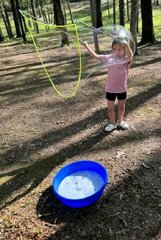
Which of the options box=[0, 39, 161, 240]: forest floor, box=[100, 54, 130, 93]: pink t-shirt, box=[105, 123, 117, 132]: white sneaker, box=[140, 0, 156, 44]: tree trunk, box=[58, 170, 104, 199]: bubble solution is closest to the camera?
box=[0, 39, 161, 240]: forest floor

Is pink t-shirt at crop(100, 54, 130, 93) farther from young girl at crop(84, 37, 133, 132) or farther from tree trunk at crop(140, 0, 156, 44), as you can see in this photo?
tree trunk at crop(140, 0, 156, 44)

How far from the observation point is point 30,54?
37.7ft

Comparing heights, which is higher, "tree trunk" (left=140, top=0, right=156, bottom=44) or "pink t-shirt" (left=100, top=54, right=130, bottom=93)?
"pink t-shirt" (left=100, top=54, right=130, bottom=93)

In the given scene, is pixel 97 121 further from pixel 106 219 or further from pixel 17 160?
pixel 106 219

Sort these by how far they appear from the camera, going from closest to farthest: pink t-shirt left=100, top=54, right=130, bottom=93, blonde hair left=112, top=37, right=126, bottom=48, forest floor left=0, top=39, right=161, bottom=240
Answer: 1. forest floor left=0, top=39, right=161, bottom=240
2. blonde hair left=112, top=37, right=126, bottom=48
3. pink t-shirt left=100, top=54, right=130, bottom=93

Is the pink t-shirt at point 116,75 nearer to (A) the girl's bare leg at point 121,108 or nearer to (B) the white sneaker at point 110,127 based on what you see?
(A) the girl's bare leg at point 121,108

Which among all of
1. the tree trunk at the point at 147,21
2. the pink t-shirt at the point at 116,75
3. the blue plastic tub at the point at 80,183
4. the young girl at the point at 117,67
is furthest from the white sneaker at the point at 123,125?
the tree trunk at the point at 147,21

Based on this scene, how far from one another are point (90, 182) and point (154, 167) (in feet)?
2.68

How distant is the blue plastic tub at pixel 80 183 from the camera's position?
131 inches

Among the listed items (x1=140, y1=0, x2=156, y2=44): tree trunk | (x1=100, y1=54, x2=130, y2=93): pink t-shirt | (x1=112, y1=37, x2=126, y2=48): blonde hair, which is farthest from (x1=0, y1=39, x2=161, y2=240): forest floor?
(x1=140, y1=0, x2=156, y2=44): tree trunk

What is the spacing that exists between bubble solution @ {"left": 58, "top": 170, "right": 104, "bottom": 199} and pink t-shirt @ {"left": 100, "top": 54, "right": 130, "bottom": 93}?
1.28 metres

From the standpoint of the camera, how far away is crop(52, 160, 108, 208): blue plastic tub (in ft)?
10.9

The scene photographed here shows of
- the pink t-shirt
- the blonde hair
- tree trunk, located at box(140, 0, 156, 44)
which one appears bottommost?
tree trunk, located at box(140, 0, 156, 44)

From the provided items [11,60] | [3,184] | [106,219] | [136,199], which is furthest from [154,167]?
[11,60]
